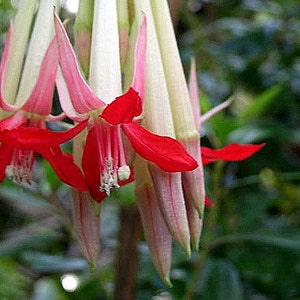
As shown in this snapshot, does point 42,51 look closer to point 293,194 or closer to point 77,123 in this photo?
point 77,123

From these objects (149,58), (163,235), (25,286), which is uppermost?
(149,58)

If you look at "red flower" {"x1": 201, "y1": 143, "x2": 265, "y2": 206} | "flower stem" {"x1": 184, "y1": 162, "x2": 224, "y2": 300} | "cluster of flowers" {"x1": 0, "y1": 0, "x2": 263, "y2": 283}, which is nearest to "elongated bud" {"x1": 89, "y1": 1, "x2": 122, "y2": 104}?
"cluster of flowers" {"x1": 0, "y1": 0, "x2": 263, "y2": 283}

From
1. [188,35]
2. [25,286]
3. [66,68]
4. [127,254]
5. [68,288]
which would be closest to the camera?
[66,68]

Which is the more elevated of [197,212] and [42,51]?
[42,51]

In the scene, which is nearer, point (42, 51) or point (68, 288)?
point (42, 51)

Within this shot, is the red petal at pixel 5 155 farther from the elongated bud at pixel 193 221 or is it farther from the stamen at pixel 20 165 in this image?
the elongated bud at pixel 193 221

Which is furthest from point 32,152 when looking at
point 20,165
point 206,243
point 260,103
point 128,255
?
point 260,103

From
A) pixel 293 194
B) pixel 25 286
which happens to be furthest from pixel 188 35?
pixel 25 286

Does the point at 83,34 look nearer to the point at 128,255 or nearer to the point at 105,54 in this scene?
the point at 105,54

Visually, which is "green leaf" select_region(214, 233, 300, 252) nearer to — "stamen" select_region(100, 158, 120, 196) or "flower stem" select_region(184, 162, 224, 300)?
"flower stem" select_region(184, 162, 224, 300)
